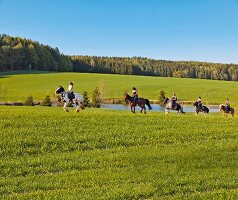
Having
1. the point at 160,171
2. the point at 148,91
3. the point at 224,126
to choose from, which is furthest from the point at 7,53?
the point at 160,171

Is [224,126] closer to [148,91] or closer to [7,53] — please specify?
[148,91]

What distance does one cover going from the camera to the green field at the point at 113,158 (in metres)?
13.1

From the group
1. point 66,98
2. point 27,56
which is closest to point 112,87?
point 27,56

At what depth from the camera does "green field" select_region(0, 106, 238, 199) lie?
13117 mm

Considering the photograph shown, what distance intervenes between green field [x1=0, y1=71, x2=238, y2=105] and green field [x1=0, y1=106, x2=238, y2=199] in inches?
2861

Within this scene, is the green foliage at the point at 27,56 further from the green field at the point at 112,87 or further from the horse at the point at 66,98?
the horse at the point at 66,98

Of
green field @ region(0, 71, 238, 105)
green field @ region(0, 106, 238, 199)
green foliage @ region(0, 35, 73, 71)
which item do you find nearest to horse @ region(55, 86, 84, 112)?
→ green field @ region(0, 106, 238, 199)

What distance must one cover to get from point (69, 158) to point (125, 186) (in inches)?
166

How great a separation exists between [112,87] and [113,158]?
343 ft

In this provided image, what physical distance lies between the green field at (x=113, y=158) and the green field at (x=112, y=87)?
7267 centimetres

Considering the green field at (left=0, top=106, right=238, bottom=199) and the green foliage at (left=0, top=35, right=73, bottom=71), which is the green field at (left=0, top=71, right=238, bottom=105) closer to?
the green foliage at (left=0, top=35, right=73, bottom=71)

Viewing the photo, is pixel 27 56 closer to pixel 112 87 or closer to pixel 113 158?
pixel 112 87

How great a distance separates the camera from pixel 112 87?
12150 cm

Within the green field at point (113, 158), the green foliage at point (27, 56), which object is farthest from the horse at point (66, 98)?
the green foliage at point (27, 56)
